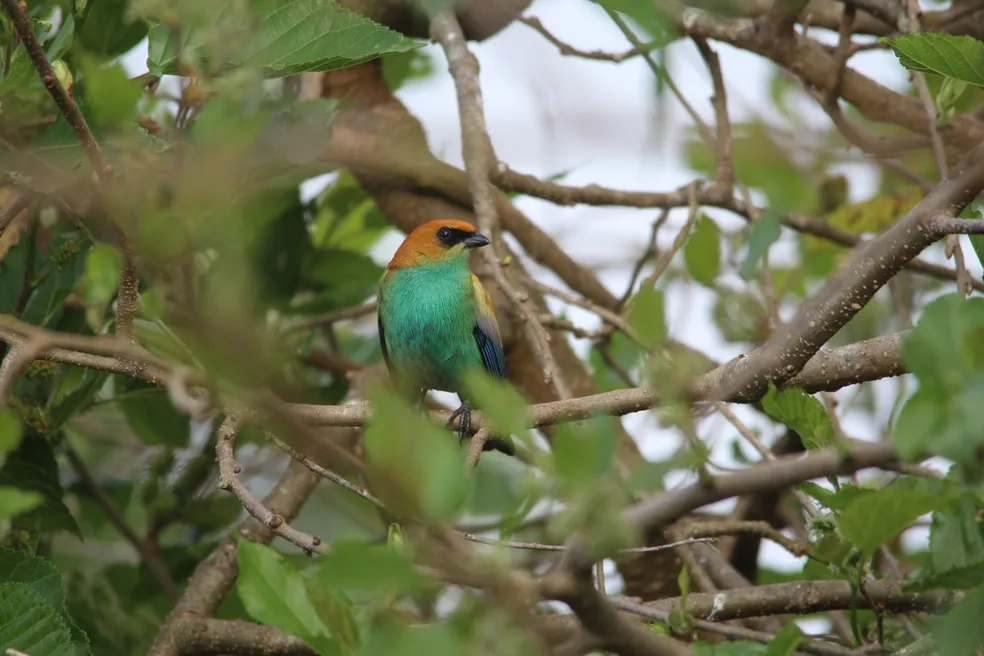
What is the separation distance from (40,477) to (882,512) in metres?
2.65

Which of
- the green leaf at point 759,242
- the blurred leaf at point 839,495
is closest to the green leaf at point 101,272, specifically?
the blurred leaf at point 839,495

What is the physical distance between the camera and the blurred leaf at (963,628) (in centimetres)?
176

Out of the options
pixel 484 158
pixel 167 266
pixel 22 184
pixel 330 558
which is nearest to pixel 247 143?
pixel 167 266

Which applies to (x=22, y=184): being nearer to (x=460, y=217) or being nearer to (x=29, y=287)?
(x=29, y=287)

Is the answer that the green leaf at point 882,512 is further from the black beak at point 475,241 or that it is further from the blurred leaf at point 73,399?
the black beak at point 475,241

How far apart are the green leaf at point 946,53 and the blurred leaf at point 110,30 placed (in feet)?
7.78

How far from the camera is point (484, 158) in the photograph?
13.5ft

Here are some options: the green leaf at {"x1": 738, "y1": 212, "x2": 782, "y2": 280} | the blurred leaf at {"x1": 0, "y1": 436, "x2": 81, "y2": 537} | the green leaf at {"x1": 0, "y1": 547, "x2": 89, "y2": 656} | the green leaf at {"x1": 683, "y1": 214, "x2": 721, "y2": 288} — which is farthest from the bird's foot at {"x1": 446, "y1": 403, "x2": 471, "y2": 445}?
the green leaf at {"x1": 0, "y1": 547, "x2": 89, "y2": 656}

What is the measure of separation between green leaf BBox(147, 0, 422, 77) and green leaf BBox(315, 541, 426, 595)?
4.51ft

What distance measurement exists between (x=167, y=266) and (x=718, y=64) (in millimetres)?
3604

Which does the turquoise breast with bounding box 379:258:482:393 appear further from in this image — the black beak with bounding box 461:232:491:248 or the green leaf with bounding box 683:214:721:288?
the green leaf with bounding box 683:214:721:288

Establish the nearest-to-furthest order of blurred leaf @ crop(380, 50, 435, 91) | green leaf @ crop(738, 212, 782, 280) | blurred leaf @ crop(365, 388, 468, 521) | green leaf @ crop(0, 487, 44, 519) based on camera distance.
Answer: blurred leaf @ crop(365, 388, 468, 521) < green leaf @ crop(0, 487, 44, 519) < green leaf @ crop(738, 212, 782, 280) < blurred leaf @ crop(380, 50, 435, 91)

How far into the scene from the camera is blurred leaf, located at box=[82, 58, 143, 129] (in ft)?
4.96

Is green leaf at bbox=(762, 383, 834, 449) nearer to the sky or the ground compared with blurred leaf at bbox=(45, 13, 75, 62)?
nearer to the ground
